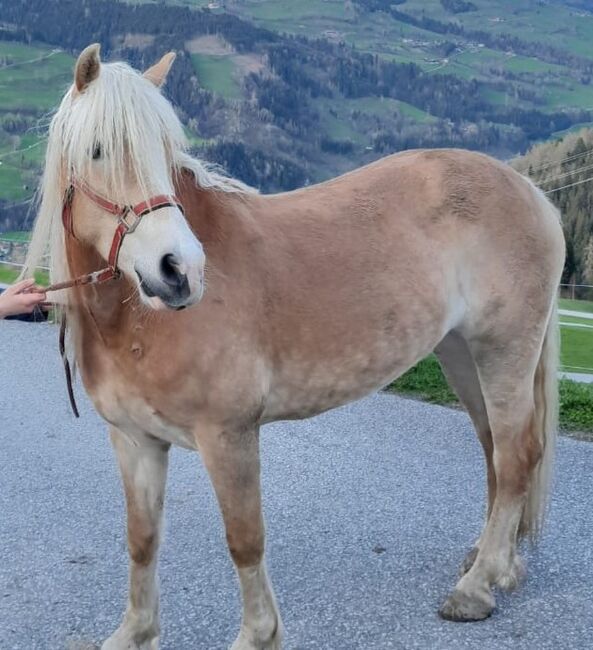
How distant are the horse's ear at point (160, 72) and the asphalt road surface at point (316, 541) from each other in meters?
2.02

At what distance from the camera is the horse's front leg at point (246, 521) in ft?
8.49

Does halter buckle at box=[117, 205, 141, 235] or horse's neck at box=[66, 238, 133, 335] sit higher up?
halter buckle at box=[117, 205, 141, 235]

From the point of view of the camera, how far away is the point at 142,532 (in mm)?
2891

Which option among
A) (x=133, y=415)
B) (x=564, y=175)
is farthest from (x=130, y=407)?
(x=564, y=175)

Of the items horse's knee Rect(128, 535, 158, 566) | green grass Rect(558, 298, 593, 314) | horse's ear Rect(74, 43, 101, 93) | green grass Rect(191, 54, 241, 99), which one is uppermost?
horse's ear Rect(74, 43, 101, 93)

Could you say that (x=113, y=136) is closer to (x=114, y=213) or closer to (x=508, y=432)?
(x=114, y=213)

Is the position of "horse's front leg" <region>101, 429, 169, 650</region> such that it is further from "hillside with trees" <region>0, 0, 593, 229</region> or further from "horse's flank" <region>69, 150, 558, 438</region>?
"hillside with trees" <region>0, 0, 593, 229</region>

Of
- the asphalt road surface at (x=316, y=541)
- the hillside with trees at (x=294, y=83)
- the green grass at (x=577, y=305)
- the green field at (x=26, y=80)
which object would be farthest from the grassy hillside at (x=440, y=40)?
→ the asphalt road surface at (x=316, y=541)

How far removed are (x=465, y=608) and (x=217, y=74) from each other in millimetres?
33216

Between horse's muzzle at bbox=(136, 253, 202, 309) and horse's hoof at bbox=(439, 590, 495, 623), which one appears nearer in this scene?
horse's muzzle at bbox=(136, 253, 202, 309)

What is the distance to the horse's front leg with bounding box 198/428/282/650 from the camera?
2.59 m

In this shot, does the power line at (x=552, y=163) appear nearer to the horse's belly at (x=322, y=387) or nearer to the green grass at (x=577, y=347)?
the green grass at (x=577, y=347)

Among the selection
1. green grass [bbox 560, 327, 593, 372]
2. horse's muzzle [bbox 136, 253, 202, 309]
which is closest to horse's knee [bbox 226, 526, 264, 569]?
horse's muzzle [bbox 136, 253, 202, 309]

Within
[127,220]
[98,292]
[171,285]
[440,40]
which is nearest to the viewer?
[171,285]
